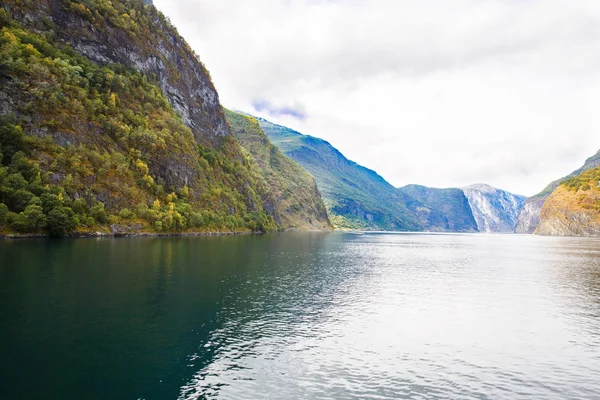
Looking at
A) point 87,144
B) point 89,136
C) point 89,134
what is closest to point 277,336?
point 87,144

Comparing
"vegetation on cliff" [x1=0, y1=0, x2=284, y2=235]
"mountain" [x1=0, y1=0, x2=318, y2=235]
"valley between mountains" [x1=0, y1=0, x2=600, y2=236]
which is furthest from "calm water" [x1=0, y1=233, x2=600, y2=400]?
"vegetation on cliff" [x1=0, y1=0, x2=284, y2=235]

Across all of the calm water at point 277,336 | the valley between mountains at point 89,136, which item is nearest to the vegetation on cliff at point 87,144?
the valley between mountains at point 89,136

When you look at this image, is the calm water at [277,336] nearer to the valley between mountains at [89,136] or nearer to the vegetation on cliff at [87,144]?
the valley between mountains at [89,136]

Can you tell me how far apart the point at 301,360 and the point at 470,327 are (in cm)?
2030

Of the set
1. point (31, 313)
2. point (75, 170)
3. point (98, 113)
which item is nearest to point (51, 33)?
point (98, 113)

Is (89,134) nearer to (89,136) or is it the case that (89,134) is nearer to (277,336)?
(89,136)

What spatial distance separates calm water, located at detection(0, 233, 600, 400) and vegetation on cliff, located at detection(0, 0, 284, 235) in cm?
5684

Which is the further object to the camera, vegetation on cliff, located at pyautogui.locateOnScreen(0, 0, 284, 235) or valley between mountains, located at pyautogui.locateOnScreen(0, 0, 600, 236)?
valley between mountains, located at pyautogui.locateOnScreen(0, 0, 600, 236)

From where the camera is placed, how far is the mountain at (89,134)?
107750mm

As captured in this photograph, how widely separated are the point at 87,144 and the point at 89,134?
17.1 feet

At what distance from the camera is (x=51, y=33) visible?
153 metres

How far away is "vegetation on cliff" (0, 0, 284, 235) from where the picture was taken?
107 metres

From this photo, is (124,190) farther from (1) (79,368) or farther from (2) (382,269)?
(1) (79,368)

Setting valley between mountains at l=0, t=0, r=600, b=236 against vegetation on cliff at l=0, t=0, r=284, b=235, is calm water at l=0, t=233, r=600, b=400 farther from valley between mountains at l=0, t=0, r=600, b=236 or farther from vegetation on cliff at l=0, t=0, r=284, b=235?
vegetation on cliff at l=0, t=0, r=284, b=235
